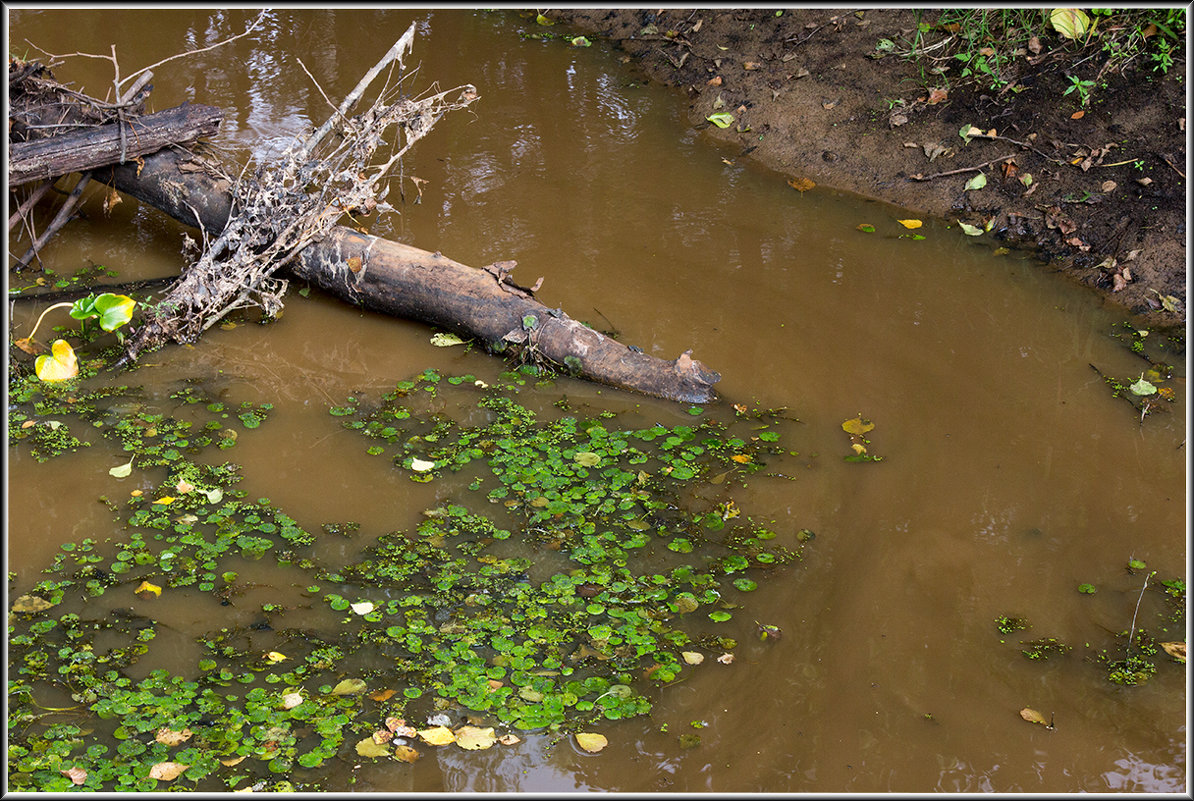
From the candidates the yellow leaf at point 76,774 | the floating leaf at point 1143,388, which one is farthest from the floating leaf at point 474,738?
the floating leaf at point 1143,388

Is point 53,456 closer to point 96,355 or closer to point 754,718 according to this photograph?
point 96,355

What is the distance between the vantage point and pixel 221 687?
332 centimetres

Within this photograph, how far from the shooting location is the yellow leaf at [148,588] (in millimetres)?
3711

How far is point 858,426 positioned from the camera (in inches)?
190

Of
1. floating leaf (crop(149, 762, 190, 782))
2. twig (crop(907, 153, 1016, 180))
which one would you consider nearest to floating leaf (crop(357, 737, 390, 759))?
floating leaf (crop(149, 762, 190, 782))

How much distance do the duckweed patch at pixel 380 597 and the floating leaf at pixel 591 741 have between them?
0.20 ft

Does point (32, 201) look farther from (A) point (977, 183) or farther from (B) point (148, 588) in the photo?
(A) point (977, 183)

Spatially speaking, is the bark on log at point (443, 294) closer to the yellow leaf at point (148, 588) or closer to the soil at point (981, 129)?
the yellow leaf at point (148, 588)

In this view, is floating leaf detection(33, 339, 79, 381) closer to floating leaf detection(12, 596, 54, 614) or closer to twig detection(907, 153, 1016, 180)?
floating leaf detection(12, 596, 54, 614)

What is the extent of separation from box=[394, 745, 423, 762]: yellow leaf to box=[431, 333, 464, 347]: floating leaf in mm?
2799

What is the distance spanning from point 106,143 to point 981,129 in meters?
6.37

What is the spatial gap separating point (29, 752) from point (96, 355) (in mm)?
2785

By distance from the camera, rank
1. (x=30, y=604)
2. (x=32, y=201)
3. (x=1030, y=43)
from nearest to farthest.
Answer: (x=30, y=604), (x=32, y=201), (x=1030, y=43)

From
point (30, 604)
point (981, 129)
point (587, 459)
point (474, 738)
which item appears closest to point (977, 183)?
point (981, 129)
